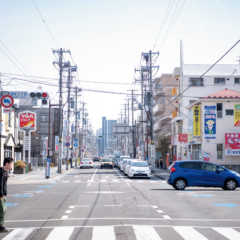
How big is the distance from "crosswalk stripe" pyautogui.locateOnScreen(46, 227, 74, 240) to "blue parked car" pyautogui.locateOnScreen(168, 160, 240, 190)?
1544 centimetres

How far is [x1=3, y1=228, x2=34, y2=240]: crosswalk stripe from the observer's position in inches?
396

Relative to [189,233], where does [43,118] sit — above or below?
above

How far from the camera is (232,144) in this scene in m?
45.9

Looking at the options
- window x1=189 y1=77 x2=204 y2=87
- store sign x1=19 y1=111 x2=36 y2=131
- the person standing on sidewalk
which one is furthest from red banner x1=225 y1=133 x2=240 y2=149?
the person standing on sidewalk

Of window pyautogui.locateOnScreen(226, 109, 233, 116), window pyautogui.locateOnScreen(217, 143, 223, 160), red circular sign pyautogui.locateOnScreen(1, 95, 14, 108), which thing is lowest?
window pyautogui.locateOnScreen(217, 143, 223, 160)

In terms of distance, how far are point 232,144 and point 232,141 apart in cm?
32

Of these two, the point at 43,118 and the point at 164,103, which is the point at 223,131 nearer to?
the point at 164,103

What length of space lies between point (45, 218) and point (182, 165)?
14117mm

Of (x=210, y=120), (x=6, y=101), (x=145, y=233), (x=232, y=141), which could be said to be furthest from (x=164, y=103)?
(x=145, y=233)

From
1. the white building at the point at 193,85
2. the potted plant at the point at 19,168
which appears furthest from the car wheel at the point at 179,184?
the white building at the point at 193,85

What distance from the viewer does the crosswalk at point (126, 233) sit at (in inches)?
392

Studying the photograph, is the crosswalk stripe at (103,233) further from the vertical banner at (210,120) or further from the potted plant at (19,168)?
the potted plant at (19,168)

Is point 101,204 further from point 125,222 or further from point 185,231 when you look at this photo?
point 185,231

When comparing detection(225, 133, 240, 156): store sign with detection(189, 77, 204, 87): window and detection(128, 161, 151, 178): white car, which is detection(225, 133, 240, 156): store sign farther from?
detection(189, 77, 204, 87): window
